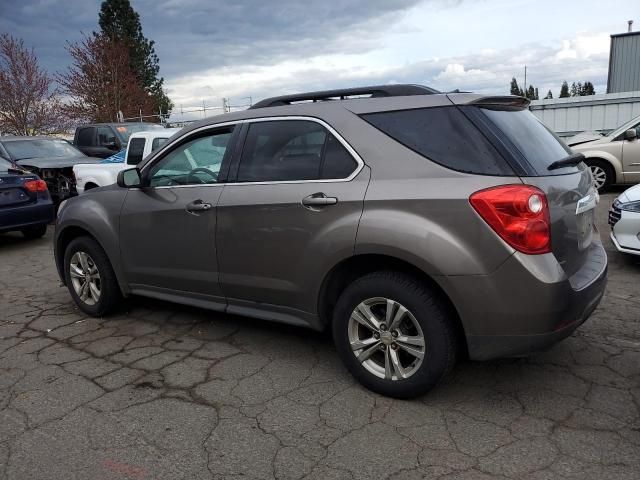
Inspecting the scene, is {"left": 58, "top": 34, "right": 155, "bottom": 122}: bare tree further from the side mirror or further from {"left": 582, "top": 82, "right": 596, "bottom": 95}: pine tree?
{"left": 582, "top": 82, "right": 596, "bottom": 95}: pine tree

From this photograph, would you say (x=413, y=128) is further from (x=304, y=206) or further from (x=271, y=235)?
(x=271, y=235)

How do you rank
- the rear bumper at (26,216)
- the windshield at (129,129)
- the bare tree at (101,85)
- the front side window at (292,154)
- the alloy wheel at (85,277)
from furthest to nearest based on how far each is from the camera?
1. the bare tree at (101,85)
2. the windshield at (129,129)
3. the rear bumper at (26,216)
4. the alloy wheel at (85,277)
5. the front side window at (292,154)

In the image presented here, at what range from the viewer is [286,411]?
315 centimetres

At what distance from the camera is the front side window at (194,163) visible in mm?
3951

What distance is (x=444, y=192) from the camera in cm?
288

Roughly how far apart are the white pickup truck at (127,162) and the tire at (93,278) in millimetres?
4457

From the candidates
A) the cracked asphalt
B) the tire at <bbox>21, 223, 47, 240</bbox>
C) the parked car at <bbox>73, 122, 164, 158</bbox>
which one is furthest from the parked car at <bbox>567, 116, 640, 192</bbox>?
the tire at <bbox>21, 223, 47, 240</bbox>

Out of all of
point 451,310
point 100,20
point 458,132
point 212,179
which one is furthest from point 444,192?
point 100,20

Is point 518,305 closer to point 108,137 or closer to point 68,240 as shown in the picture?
point 68,240

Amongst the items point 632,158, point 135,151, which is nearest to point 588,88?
point 632,158

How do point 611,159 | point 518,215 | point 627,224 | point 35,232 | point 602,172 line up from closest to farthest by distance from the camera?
point 518,215
point 627,224
point 35,232
point 611,159
point 602,172

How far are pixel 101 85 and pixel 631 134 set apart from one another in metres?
29.3

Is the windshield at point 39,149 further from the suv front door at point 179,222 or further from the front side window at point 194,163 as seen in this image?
the front side window at point 194,163

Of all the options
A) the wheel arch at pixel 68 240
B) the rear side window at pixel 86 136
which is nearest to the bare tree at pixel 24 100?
the rear side window at pixel 86 136
